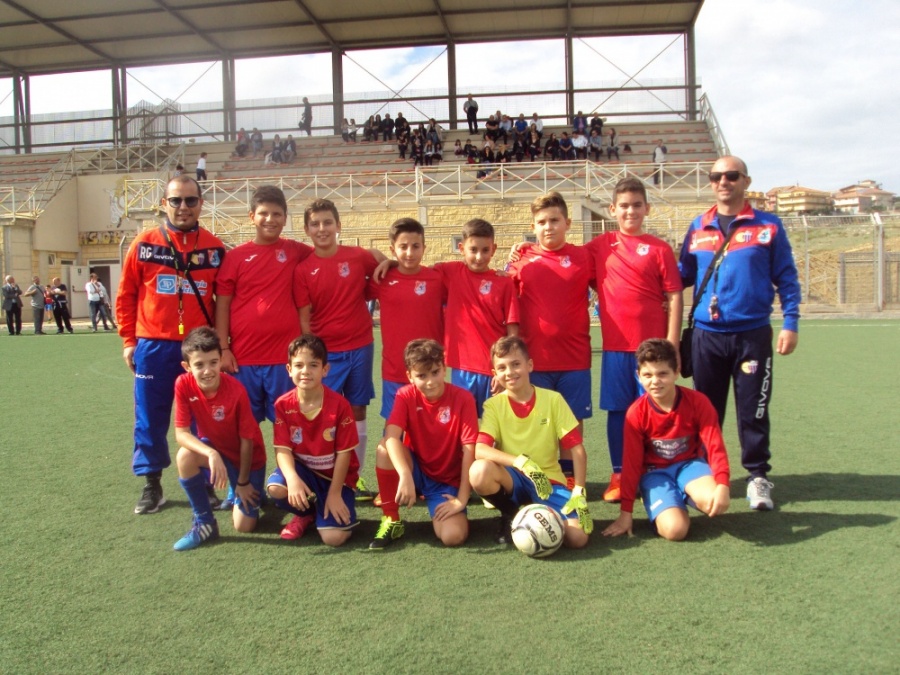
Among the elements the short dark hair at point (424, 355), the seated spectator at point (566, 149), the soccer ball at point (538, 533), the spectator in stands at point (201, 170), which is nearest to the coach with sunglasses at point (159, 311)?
the short dark hair at point (424, 355)

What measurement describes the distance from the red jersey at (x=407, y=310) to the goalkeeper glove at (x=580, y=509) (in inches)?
49.9

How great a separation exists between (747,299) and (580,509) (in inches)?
60.0

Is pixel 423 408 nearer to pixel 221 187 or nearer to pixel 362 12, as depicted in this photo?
pixel 221 187

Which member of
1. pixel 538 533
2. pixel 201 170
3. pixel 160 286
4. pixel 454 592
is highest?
pixel 201 170

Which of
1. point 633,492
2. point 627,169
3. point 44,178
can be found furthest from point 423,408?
point 44,178

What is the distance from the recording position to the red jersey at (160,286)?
4070 mm

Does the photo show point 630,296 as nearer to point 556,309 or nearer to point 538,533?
point 556,309

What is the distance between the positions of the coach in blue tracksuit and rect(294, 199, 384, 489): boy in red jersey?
6.42 feet

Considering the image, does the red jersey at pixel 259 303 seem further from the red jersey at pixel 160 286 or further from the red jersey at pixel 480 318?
the red jersey at pixel 480 318

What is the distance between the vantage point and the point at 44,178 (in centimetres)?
2822

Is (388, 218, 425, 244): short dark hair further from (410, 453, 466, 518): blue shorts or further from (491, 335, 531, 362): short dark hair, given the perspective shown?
(410, 453, 466, 518): blue shorts

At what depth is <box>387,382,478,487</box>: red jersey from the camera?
12.1ft

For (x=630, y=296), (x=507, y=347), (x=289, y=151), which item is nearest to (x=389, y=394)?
(x=507, y=347)

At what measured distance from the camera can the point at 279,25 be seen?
84.7 ft
